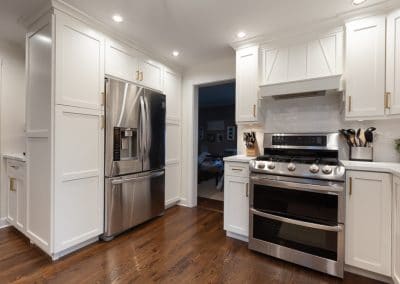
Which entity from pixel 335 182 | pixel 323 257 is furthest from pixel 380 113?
pixel 323 257

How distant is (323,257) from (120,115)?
2528mm

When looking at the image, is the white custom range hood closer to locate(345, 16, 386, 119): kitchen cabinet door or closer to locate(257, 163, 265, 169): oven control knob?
locate(345, 16, 386, 119): kitchen cabinet door

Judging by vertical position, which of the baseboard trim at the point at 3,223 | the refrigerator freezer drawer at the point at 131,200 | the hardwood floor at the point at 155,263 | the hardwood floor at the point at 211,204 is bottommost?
the hardwood floor at the point at 155,263

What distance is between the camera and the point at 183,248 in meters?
2.27

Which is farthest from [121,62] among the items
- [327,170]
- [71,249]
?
[327,170]

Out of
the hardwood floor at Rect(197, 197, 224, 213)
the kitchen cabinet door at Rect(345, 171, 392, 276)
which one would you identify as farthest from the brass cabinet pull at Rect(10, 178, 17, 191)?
the kitchen cabinet door at Rect(345, 171, 392, 276)

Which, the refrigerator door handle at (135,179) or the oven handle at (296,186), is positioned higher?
the oven handle at (296,186)

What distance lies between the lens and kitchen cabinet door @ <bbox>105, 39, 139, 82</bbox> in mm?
2423

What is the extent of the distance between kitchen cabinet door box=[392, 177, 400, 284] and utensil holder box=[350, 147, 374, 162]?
1.93ft

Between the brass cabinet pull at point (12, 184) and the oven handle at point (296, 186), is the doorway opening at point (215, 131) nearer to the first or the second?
the oven handle at point (296, 186)

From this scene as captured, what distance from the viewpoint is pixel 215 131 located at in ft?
25.4

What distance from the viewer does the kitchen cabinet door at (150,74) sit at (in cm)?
287

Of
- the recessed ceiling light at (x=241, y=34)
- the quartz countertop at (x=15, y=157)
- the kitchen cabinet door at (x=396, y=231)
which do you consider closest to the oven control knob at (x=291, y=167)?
the kitchen cabinet door at (x=396, y=231)

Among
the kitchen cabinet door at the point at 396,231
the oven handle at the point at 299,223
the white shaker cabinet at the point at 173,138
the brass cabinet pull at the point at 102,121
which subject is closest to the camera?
the kitchen cabinet door at the point at 396,231
